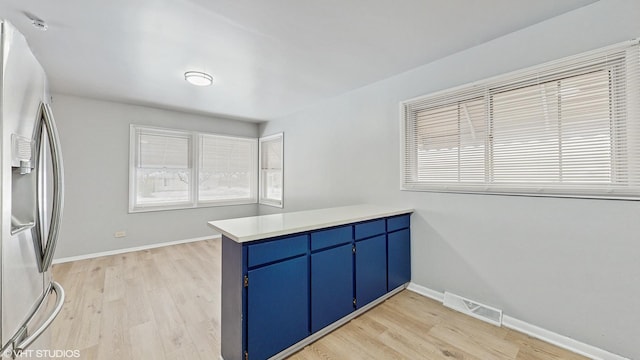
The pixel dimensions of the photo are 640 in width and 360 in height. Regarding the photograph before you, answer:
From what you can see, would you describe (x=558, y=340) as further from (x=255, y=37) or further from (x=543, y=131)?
(x=255, y=37)

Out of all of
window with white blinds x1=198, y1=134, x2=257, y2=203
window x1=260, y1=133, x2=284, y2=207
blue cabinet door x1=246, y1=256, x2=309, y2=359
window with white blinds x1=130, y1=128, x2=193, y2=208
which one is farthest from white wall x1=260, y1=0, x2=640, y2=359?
window with white blinds x1=130, y1=128, x2=193, y2=208

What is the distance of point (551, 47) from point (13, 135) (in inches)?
128

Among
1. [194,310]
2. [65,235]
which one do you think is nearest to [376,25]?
[194,310]

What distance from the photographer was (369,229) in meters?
2.47

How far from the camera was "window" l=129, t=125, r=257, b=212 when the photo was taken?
14.8 ft

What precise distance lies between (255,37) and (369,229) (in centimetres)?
205

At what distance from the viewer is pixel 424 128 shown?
9.53ft

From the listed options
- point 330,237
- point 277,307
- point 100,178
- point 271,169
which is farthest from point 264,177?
point 277,307

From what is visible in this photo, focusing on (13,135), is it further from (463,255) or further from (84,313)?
(463,255)

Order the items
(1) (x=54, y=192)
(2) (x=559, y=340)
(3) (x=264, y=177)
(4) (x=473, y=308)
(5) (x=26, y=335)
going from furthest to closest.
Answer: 1. (3) (x=264, y=177)
2. (4) (x=473, y=308)
3. (2) (x=559, y=340)
4. (1) (x=54, y=192)
5. (5) (x=26, y=335)

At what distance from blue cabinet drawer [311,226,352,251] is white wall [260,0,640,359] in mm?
1087

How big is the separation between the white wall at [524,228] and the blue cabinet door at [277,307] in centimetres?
159

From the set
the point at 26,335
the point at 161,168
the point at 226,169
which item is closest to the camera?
the point at 26,335

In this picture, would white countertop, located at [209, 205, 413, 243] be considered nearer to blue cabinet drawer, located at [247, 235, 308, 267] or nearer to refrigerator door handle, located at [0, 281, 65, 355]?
blue cabinet drawer, located at [247, 235, 308, 267]
